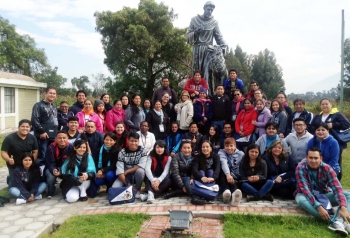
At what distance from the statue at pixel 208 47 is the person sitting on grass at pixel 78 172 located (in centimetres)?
339

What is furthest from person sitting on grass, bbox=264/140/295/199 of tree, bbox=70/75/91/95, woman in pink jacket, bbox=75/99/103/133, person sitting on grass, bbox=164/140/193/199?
tree, bbox=70/75/91/95

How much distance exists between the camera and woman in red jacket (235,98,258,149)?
567 centimetres

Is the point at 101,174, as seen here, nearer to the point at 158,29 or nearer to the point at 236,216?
the point at 236,216

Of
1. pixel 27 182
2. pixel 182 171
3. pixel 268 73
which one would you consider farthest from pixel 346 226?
pixel 268 73

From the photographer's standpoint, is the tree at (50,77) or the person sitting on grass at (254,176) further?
the tree at (50,77)

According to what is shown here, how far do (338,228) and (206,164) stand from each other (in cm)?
210

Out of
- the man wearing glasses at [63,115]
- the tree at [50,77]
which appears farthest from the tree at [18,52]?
the man wearing glasses at [63,115]

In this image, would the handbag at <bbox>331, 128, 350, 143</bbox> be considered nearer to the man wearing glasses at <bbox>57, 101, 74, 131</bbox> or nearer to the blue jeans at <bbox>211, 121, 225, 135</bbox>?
the blue jeans at <bbox>211, 121, 225, 135</bbox>

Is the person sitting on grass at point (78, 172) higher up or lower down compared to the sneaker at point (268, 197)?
higher up

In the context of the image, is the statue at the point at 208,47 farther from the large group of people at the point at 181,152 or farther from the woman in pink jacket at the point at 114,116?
the woman in pink jacket at the point at 114,116

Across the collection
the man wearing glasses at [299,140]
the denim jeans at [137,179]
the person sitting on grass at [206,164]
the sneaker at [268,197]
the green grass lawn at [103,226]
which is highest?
the man wearing glasses at [299,140]

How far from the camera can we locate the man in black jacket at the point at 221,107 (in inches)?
239

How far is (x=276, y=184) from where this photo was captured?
4742mm

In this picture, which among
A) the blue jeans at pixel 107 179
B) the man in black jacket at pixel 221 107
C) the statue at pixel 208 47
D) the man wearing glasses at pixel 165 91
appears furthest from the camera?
the statue at pixel 208 47
